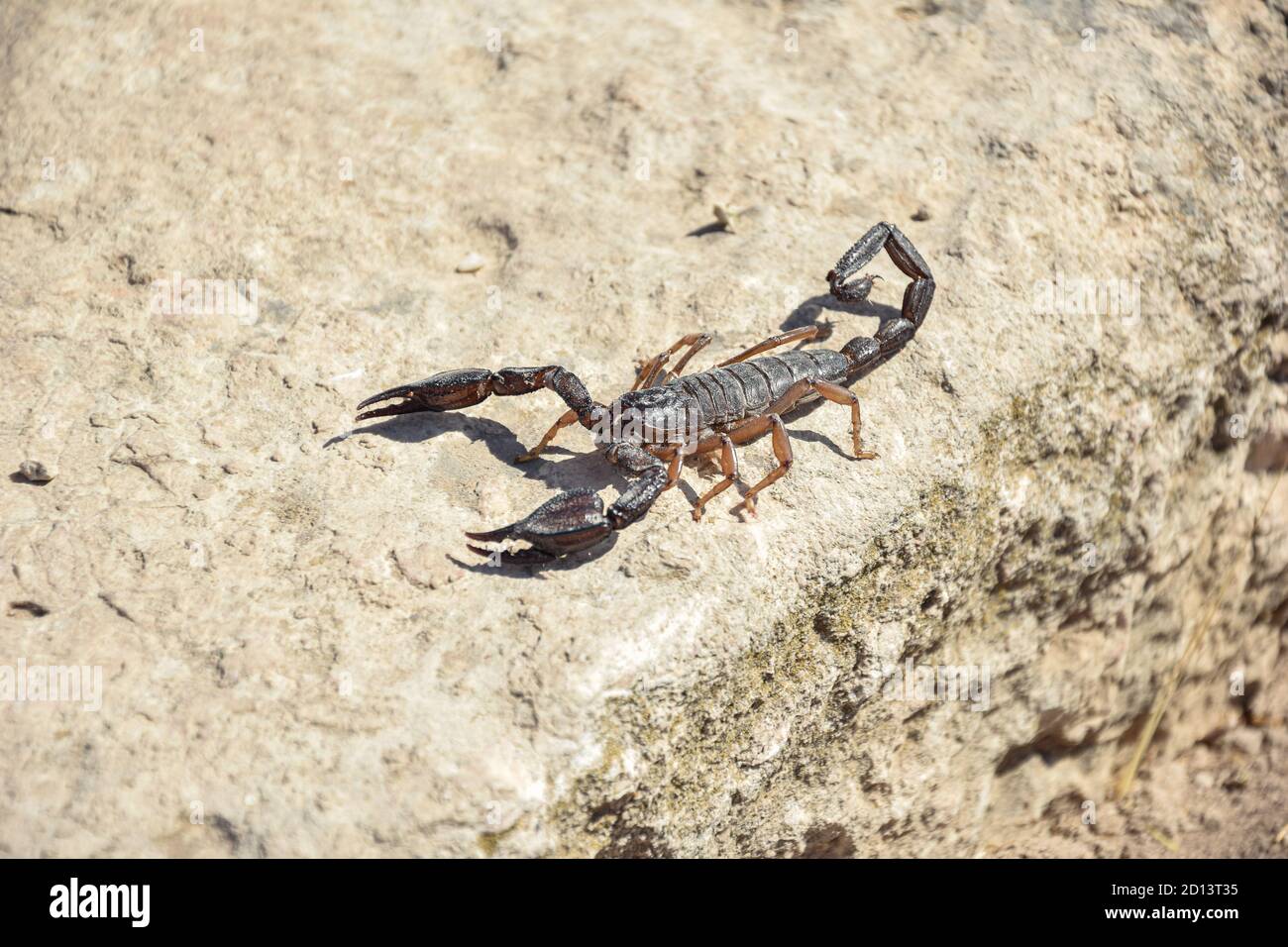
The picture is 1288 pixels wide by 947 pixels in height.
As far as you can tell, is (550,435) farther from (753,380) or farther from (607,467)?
(753,380)

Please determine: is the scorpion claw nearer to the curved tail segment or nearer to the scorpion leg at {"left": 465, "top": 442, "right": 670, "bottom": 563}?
the scorpion leg at {"left": 465, "top": 442, "right": 670, "bottom": 563}

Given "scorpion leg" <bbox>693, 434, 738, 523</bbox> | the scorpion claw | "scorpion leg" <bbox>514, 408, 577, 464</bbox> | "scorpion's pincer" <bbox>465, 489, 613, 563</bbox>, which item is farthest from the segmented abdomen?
the scorpion claw

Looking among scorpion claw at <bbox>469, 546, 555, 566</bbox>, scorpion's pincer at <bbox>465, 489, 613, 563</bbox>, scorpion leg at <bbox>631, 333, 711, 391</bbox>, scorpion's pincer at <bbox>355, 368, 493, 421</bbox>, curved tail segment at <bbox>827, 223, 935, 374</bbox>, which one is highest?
curved tail segment at <bbox>827, 223, 935, 374</bbox>

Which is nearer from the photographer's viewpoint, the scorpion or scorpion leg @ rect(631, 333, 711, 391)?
the scorpion

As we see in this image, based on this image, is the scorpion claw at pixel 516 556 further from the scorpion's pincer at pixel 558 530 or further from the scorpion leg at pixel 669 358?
the scorpion leg at pixel 669 358

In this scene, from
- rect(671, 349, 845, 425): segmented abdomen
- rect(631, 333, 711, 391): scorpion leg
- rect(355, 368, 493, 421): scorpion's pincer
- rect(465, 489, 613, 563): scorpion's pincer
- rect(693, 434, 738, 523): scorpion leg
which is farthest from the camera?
rect(631, 333, 711, 391): scorpion leg

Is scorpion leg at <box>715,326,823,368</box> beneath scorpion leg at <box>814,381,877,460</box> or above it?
above

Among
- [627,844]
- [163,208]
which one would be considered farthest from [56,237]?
[627,844]

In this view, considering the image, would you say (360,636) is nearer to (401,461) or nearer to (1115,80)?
(401,461)
